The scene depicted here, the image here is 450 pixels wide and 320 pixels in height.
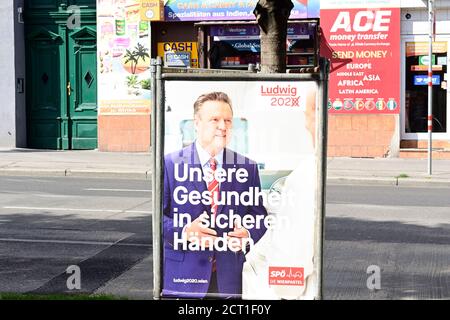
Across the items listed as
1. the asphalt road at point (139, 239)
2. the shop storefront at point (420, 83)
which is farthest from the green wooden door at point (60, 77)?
the shop storefront at point (420, 83)

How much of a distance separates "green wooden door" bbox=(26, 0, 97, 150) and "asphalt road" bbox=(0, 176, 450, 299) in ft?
23.0

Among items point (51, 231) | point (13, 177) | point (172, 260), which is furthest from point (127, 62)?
point (172, 260)

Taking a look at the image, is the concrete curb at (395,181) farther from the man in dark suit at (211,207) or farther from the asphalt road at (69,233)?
the man in dark suit at (211,207)

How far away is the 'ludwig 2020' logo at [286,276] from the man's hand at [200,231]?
0.46 m

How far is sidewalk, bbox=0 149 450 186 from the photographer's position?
60.0 feet

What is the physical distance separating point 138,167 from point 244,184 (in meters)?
13.9

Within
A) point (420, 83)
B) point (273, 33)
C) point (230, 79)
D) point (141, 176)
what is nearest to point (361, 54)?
point (420, 83)

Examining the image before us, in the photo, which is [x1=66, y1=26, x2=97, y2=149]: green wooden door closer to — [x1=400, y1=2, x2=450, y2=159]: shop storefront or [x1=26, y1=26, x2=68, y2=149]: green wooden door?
[x1=26, y1=26, x2=68, y2=149]: green wooden door

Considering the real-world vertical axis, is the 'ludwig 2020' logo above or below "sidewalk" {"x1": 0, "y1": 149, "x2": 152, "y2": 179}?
→ above

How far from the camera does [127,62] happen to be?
22859mm

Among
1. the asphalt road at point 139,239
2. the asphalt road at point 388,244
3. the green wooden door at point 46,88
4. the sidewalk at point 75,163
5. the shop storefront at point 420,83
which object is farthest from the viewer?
the green wooden door at point 46,88

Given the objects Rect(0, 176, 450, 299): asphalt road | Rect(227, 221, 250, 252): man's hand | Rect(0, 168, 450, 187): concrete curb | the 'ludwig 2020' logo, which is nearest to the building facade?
Rect(0, 168, 450, 187): concrete curb

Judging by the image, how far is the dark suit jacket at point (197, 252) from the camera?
6141 millimetres
